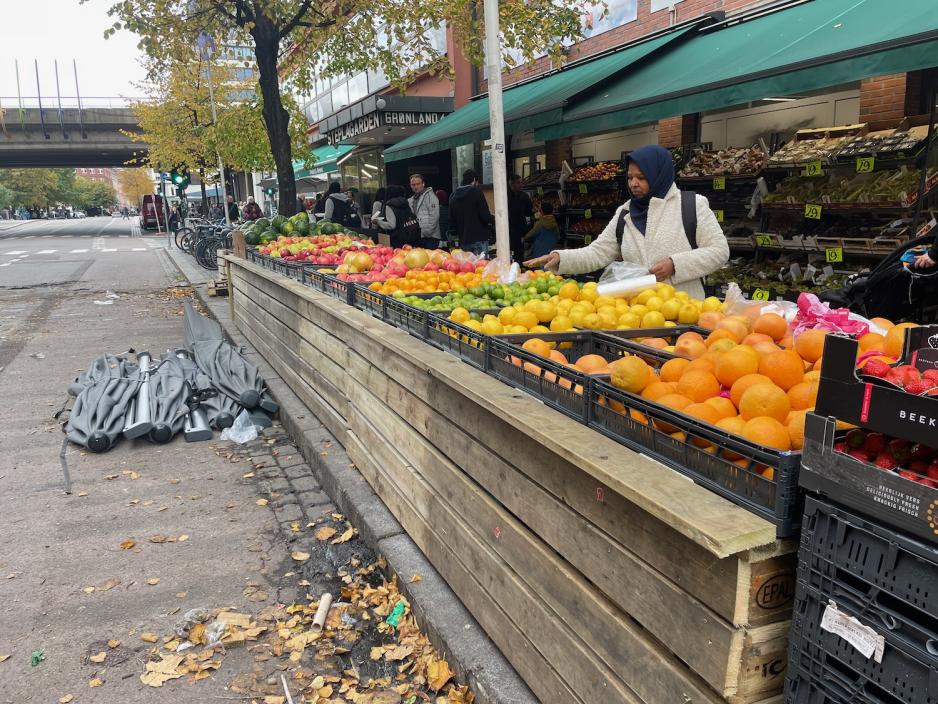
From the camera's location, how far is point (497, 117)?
4.81 metres

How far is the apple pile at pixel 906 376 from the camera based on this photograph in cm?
130

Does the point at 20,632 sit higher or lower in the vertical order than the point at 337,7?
lower

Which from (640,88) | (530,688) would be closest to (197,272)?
(640,88)

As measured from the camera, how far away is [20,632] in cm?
339

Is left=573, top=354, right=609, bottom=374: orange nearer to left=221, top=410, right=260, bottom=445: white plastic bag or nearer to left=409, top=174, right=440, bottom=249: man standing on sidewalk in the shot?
left=221, top=410, right=260, bottom=445: white plastic bag

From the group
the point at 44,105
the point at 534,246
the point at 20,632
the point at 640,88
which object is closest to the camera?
the point at 20,632

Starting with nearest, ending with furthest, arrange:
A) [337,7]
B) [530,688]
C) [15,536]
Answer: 1. [530,688]
2. [15,536]
3. [337,7]

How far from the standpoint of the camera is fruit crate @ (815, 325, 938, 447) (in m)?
1.26

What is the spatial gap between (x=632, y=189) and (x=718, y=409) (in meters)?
2.43

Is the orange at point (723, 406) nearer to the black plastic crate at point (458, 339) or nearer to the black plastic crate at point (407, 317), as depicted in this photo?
the black plastic crate at point (458, 339)

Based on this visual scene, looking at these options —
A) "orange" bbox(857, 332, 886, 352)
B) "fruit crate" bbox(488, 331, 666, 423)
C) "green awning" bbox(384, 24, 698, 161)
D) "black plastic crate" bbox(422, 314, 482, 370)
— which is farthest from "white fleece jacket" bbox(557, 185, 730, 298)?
"green awning" bbox(384, 24, 698, 161)

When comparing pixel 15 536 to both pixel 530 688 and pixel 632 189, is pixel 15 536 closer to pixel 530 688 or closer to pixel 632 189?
pixel 530 688

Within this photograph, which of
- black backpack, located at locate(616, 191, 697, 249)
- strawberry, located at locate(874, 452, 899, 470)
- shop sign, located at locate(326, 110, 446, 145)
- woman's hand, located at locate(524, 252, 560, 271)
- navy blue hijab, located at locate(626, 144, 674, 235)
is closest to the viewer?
strawberry, located at locate(874, 452, 899, 470)

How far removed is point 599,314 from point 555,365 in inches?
38.9
